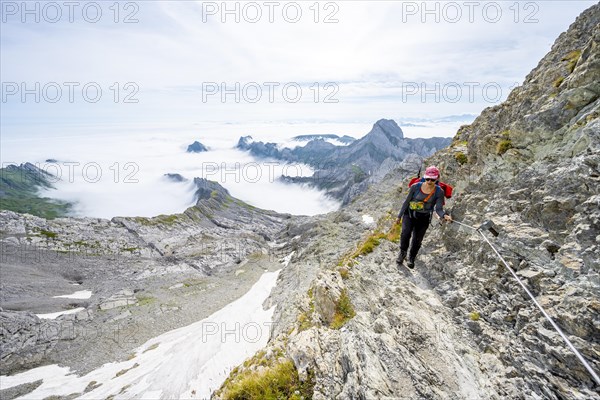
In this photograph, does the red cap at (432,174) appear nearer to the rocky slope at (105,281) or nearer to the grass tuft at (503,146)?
the grass tuft at (503,146)

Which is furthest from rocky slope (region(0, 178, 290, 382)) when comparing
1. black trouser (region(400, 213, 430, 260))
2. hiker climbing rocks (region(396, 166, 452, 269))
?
hiker climbing rocks (region(396, 166, 452, 269))

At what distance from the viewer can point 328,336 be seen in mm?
14336

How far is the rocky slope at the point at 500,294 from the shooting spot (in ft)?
28.0

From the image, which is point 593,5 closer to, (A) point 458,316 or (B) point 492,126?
(B) point 492,126

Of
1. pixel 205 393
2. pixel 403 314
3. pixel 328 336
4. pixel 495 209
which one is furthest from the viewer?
pixel 205 393

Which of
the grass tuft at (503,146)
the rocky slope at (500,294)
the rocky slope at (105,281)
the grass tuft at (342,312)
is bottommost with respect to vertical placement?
the rocky slope at (105,281)

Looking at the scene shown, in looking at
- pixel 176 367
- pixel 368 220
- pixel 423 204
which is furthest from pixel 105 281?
pixel 423 204

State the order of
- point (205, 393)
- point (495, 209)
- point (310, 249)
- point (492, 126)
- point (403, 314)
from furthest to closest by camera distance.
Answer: point (310, 249) → point (205, 393) → point (492, 126) → point (495, 209) → point (403, 314)

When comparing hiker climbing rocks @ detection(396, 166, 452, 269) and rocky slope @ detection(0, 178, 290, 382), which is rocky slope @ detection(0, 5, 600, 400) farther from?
rocky slope @ detection(0, 178, 290, 382)

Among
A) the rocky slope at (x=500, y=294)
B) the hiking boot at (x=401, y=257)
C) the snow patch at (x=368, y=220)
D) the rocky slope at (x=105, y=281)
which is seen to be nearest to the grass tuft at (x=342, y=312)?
the rocky slope at (x=500, y=294)

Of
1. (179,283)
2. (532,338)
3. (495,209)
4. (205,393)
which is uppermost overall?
(495,209)

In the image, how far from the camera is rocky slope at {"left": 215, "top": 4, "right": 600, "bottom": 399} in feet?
28.0

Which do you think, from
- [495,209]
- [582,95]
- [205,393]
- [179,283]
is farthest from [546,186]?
[179,283]

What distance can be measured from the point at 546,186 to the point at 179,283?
120 meters
